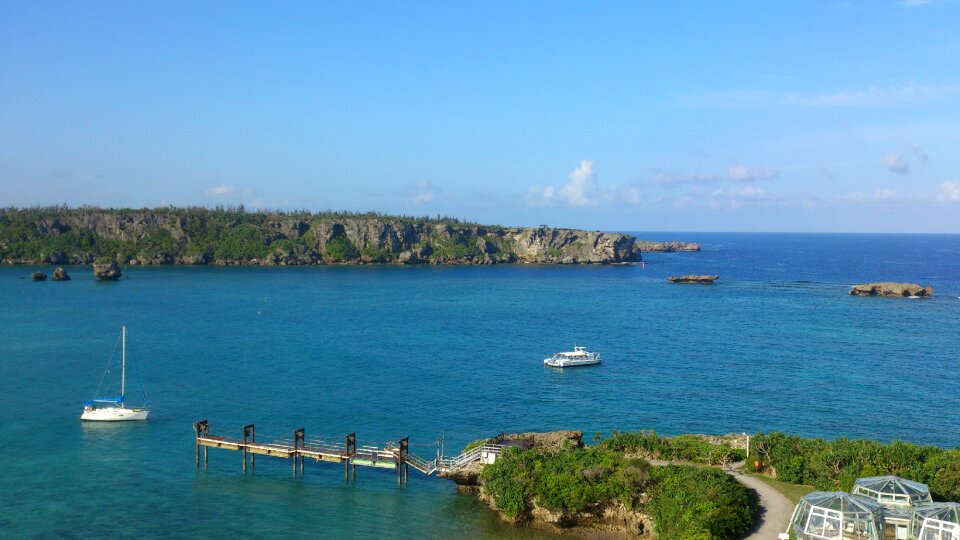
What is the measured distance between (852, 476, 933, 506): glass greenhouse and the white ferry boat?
44990mm

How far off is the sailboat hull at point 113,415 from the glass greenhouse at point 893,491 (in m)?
50.1

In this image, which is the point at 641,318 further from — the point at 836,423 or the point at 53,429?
the point at 53,429

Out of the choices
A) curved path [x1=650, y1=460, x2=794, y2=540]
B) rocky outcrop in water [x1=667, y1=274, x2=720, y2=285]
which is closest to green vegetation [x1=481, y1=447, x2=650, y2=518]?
curved path [x1=650, y1=460, x2=794, y2=540]

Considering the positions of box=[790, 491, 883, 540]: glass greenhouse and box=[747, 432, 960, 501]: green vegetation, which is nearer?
box=[790, 491, 883, 540]: glass greenhouse

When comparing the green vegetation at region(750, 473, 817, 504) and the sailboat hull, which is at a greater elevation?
the green vegetation at region(750, 473, 817, 504)

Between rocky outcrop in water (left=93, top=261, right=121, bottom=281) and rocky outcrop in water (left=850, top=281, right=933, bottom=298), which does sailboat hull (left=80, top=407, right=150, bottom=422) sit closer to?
rocky outcrop in water (left=93, top=261, right=121, bottom=281)

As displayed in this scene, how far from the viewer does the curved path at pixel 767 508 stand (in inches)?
1341

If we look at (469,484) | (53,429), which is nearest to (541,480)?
(469,484)

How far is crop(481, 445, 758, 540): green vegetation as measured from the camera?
113 ft

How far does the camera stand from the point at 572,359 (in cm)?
7981

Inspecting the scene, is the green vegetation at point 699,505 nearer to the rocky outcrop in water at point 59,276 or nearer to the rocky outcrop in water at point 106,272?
the rocky outcrop in water at point 106,272

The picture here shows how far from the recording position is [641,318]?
114750mm

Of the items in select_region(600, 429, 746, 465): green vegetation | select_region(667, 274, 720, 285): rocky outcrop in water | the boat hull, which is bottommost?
the boat hull

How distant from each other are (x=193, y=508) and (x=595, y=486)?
2255 cm
